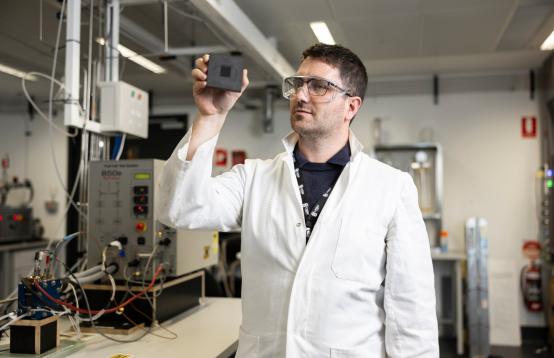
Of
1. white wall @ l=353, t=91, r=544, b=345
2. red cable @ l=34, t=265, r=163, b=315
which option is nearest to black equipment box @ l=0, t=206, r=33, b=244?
red cable @ l=34, t=265, r=163, b=315

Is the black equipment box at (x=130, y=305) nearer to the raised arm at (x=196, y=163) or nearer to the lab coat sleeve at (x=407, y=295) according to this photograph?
the raised arm at (x=196, y=163)

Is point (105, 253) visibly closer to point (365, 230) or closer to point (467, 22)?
point (365, 230)

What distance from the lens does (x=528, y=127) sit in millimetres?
4770

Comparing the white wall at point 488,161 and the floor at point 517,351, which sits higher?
the white wall at point 488,161

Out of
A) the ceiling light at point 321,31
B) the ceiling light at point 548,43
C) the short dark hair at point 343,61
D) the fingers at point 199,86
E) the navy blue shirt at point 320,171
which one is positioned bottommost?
the navy blue shirt at point 320,171

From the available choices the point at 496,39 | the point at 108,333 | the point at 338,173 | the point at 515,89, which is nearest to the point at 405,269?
the point at 338,173

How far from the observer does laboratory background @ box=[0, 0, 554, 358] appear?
2.05 m

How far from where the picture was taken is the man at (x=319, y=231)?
1.22 metres

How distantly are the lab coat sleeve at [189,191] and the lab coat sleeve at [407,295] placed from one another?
1.67 feet

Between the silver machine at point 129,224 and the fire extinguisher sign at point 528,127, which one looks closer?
the silver machine at point 129,224

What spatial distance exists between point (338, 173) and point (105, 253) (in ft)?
3.91

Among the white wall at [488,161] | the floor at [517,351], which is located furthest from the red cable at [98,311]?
the white wall at [488,161]

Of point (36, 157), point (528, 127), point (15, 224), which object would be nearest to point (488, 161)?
point (528, 127)

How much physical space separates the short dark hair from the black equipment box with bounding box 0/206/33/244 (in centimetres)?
471
